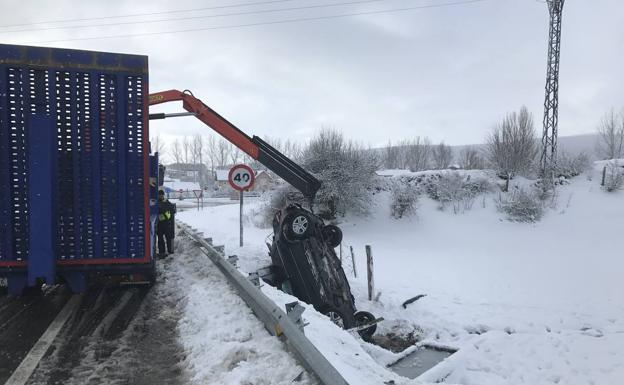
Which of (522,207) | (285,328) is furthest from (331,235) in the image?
(522,207)

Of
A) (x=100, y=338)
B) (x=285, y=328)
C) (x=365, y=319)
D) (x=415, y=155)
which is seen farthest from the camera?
(x=415, y=155)

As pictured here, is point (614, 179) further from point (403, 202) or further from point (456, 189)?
point (403, 202)

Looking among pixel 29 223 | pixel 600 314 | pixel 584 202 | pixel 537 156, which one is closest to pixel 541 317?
pixel 600 314

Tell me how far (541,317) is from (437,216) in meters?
14.2

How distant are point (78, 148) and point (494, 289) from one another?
10.8 metres

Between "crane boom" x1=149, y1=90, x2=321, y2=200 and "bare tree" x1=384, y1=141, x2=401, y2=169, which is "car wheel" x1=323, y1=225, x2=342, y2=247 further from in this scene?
"bare tree" x1=384, y1=141, x2=401, y2=169

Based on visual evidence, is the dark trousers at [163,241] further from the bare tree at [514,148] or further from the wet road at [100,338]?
the bare tree at [514,148]

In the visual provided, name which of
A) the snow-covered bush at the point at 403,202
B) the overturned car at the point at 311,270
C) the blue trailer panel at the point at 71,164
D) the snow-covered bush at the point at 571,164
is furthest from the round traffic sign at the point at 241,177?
the snow-covered bush at the point at 571,164

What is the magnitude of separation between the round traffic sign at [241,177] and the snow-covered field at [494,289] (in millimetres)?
1767

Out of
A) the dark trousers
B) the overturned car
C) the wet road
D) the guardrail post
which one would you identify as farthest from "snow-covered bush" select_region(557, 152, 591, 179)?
the guardrail post

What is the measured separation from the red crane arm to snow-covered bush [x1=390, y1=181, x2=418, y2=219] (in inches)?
599

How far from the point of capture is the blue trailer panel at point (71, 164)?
5816mm

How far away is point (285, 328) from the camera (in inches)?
157

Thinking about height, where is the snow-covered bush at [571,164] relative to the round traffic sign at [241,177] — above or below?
above
